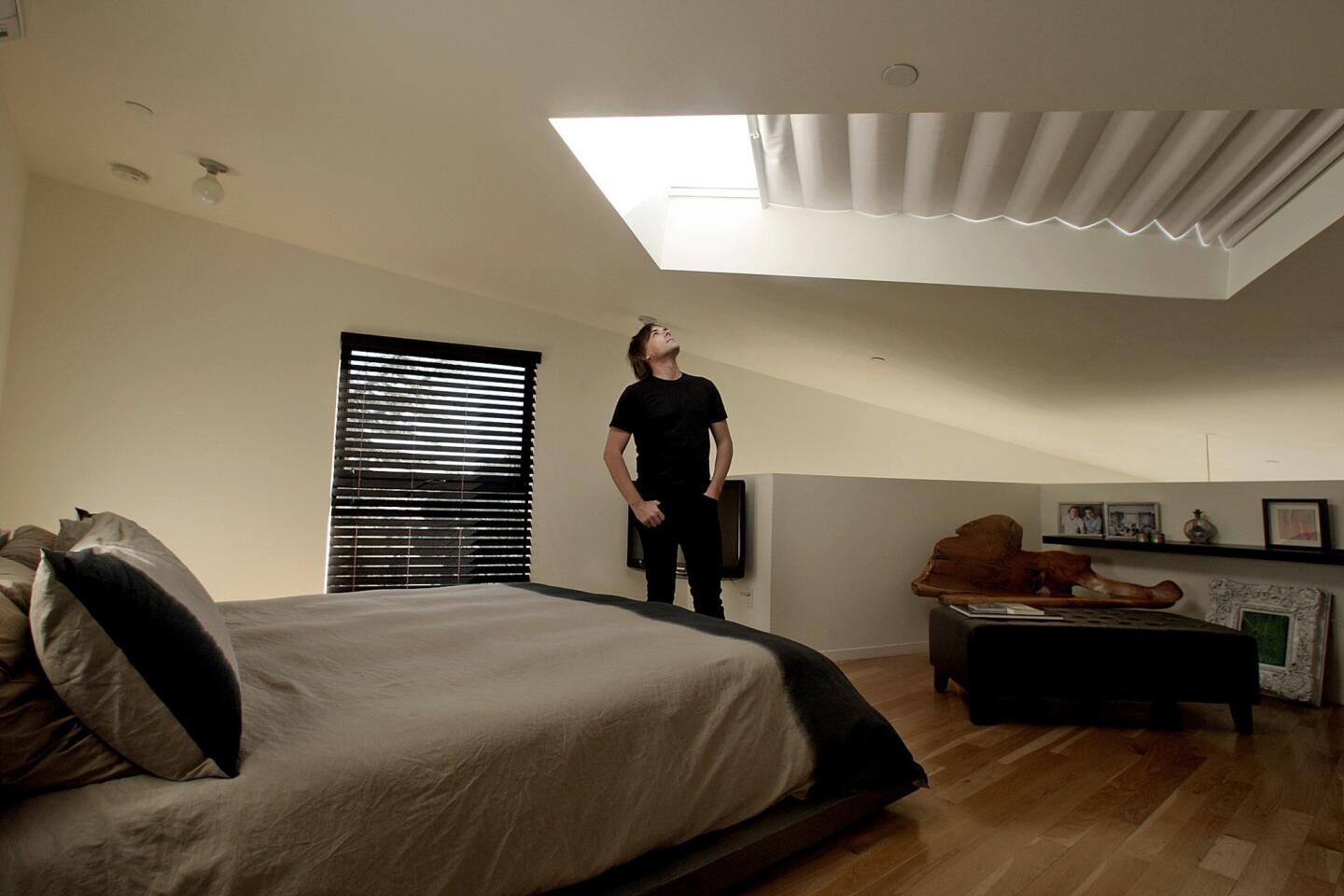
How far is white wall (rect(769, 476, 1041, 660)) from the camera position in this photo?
12.4 ft

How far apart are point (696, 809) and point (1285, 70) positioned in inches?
79.7

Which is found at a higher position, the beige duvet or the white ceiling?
the white ceiling

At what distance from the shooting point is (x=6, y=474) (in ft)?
11.7

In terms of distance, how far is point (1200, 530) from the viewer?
11.4 feet

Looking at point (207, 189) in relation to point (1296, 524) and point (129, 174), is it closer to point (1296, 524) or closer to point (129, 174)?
point (129, 174)

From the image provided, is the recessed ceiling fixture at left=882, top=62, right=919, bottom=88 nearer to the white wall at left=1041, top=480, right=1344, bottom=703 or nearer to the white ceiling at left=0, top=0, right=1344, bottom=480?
the white ceiling at left=0, top=0, right=1344, bottom=480

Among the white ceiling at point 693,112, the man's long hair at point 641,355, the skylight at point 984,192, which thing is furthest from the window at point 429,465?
the man's long hair at point 641,355

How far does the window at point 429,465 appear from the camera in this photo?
14.3 ft

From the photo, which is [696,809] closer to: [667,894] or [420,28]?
[667,894]

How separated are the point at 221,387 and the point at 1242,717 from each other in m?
5.03

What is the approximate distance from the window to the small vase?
3731 mm

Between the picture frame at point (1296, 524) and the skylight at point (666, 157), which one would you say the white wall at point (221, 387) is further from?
the picture frame at point (1296, 524)

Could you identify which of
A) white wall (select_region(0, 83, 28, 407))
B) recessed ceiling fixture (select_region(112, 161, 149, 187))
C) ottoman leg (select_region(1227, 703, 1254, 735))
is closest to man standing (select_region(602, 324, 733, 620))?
ottoman leg (select_region(1227, 703, 1254, 735))

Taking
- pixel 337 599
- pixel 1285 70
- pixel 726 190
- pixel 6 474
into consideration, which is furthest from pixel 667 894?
pixel 6 474
